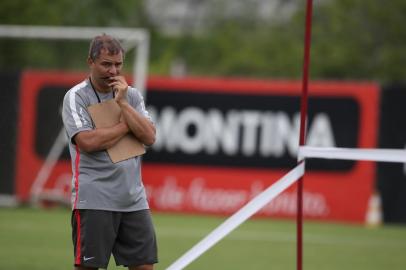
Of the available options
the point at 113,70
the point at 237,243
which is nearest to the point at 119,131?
the point at 113,70

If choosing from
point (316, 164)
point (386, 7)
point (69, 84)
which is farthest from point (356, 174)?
point (386, 7)

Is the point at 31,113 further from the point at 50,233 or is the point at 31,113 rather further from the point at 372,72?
the point at 372,72

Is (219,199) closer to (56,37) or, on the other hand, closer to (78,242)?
(56,37)

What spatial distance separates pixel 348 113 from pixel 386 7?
66.6ft

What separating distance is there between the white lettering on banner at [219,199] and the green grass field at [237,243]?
13.4 inches

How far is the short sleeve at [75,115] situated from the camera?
274 inches

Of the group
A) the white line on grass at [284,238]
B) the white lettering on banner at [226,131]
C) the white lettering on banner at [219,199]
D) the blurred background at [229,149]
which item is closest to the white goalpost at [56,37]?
the blurred background at [229,149]

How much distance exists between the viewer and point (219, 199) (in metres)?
18.0

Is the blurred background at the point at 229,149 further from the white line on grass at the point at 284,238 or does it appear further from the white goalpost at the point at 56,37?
the white line on grass at the point at 284,238

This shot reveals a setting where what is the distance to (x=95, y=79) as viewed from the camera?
7.05 metres

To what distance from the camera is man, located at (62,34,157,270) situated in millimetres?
6945

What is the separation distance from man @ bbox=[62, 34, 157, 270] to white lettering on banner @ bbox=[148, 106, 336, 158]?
11.0 meters

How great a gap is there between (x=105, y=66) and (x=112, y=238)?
114 cm

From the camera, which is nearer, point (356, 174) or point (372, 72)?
point (356, 174)
